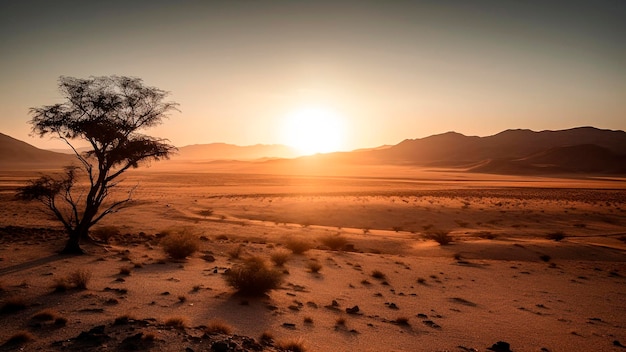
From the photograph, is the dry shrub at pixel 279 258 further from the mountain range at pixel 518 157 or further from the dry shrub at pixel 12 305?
the mountain range at pixel 518 157

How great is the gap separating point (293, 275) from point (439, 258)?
9012 millimetres

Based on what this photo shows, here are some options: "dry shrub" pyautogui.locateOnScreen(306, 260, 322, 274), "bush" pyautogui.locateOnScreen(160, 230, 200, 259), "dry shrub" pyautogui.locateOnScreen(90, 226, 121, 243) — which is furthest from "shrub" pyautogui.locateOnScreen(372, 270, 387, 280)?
"dry shrub" pyautogui.locateOnScreen(90, 226, 121, 243)

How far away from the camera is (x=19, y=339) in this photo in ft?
22.9

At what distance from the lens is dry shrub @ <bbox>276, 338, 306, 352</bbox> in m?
7.75

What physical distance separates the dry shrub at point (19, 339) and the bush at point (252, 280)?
5.29 metres

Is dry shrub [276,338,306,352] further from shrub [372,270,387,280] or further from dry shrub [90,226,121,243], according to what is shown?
dry shrub [90,226,121,243]

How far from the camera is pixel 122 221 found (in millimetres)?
26203

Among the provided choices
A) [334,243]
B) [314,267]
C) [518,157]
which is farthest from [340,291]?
[518,157]

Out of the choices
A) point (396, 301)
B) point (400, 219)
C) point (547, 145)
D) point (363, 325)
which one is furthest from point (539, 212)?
point (547, 145)

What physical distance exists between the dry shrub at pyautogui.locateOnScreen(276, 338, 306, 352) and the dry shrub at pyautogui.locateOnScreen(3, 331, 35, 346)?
4861 mm

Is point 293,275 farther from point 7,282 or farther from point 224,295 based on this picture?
point 7,282

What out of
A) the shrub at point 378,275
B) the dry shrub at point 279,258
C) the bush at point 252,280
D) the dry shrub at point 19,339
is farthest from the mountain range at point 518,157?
the dry shrub at point 19,339

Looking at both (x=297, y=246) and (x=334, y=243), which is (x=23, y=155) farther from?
(x=297, y=246)

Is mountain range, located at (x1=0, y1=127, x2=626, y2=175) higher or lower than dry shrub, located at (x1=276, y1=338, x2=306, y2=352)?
higher
